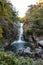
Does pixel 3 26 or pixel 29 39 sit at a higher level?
pixel 3 26

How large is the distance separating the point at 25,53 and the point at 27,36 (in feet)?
28.7

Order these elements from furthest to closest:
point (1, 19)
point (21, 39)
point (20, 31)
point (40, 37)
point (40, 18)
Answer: point (20, 31) < point (21, 39) < point (40, 18) < point (40, 37) < point (1, 19)

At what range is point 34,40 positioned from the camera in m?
20.6

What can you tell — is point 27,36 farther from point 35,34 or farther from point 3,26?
point 3,26

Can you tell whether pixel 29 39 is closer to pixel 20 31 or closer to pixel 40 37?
pixel 40 37

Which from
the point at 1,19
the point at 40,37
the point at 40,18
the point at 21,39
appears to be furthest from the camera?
the point at 21,39

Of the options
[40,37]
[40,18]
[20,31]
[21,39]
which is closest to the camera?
[40,37]

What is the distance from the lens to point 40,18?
71.6 feet

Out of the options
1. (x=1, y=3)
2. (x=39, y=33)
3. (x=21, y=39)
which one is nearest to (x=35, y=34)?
(x=39, y=33)

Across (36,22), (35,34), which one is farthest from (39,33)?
(36,22)

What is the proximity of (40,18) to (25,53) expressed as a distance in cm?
888

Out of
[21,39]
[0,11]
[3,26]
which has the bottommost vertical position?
[21,39]

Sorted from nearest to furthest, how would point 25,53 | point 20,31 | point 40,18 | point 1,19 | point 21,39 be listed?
point 25,53, point 1,19, point 40,18, point 21,39, point 20,31

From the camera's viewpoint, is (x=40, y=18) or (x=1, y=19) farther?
(x=40, y=18)
